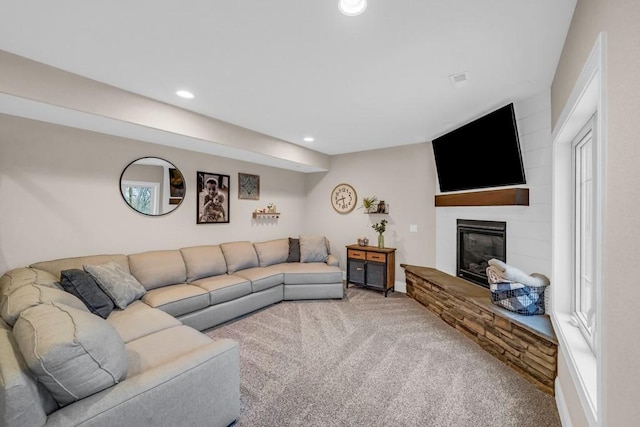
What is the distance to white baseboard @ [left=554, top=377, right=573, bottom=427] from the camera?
1.68m

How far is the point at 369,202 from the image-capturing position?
4.71m

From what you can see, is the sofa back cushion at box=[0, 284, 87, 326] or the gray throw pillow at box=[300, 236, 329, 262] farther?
the gray throw pillow at box=[300, 236, 329, 262]

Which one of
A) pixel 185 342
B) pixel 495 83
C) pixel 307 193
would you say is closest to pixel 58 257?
pixel 185 342

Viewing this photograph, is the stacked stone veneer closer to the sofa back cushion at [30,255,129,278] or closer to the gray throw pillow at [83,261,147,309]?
the gray throw pillow at [83,261,147,309]

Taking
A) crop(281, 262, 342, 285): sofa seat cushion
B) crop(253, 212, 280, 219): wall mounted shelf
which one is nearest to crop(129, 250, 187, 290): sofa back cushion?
crop(281, 262, 342, 285): sofa seat cushion

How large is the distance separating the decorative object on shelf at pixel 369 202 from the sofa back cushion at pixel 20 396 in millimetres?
4203

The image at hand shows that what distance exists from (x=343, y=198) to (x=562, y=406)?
3976 millimetres

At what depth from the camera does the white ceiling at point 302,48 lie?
4.98 feet

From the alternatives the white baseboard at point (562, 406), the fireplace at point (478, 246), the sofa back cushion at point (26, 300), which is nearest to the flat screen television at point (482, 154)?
the fireplace at point (478, 246)

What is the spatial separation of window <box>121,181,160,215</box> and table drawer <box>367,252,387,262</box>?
10.6 feet

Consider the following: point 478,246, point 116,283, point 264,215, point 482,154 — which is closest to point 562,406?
point 478,246

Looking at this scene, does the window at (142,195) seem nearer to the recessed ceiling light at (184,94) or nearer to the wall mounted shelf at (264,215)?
the recessed ceiling light at (184,94)

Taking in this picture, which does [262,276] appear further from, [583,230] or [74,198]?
[583,230]

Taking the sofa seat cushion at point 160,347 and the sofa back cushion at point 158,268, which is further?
the sofa back cushion at point 158,268
